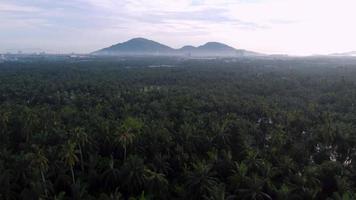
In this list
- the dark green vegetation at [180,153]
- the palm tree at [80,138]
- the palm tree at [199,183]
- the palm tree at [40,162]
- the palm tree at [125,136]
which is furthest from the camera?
the palm tree at [80,138]

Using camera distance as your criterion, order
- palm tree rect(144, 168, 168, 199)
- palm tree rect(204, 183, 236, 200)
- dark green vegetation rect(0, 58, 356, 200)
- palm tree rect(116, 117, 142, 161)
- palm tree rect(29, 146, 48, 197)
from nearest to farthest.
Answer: palm tree rect(204, 183, 236, 200) → palm tree rect(29, 146, 48, 197) → dark green vegetation rect(0, 58, 356, 200) → palm tree rect(144, 168, 168, 199) → palm tree rect(116, 117, 142, 161)

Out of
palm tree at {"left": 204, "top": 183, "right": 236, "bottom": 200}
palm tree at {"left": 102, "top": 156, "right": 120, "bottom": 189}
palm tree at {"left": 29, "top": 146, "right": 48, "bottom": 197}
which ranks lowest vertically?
palm tree at {"left": 102, "top": 156, "right": 120, "bottom": 189}

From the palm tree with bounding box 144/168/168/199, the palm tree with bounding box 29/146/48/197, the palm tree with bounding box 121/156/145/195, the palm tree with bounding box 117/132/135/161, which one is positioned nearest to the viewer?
the palm tree with bounding box 29/146/48/197

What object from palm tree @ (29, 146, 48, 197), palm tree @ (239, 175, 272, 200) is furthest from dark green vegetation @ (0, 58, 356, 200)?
palm tree @ (239, 175, 272, 200)

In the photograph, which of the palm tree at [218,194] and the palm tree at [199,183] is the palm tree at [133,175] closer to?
the palm tree at [199,183]

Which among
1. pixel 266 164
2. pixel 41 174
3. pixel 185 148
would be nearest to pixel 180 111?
pixel 185 148

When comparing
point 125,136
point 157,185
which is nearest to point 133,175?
point 157,185

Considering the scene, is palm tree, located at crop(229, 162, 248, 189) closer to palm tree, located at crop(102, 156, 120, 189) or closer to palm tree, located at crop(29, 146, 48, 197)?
palm tree, located at crop(102, 156, 120, 189)

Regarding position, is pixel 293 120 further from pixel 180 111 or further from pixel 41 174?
pixel 41 174

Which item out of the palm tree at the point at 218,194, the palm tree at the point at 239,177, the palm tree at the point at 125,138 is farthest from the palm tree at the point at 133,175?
the palm tree at the point at 239,177

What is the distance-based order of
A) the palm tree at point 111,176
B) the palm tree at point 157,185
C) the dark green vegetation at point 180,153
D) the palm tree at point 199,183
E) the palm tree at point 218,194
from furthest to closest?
the palm tree at point 111,176
the palm tree at point 157,185
the palm tree at point 199,183
the dark green vegetation at point 180,153
the palm tree at point 218,194

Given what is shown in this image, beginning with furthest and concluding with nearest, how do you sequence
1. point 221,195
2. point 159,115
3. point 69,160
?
point 159,115, point 69,160, point 221,195
